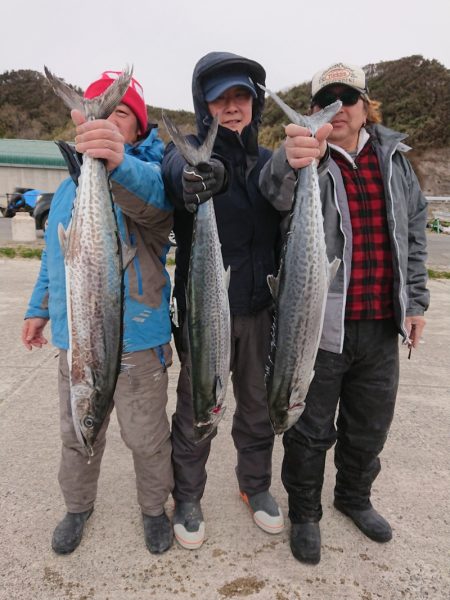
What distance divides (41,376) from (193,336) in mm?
2862

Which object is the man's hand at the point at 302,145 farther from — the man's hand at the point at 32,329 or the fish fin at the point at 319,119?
the man's hand at the point at 32,329

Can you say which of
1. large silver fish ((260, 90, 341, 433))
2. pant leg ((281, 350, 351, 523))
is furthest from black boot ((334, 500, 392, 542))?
large silver fish ((260, 90, 341, 433))

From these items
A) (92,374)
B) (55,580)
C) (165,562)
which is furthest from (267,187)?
(55,580)

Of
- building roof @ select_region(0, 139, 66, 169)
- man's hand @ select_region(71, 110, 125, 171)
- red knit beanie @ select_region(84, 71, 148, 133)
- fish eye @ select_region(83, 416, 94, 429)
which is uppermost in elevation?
building roof @ select_region(0, 139, 66, 169)

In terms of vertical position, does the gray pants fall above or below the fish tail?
below

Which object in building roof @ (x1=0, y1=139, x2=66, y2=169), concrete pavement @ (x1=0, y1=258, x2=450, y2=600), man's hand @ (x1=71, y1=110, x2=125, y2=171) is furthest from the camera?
building roof @ (x1=0, y1=139, x2=66, y2=169)

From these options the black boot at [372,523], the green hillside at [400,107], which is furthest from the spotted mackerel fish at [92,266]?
the green hillside at [400,107]

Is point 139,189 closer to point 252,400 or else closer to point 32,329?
point 32,329

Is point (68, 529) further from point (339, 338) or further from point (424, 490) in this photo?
point (424, 490)

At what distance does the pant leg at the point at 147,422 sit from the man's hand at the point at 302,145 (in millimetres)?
1208

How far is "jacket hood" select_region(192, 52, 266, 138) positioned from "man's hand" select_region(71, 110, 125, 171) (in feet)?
2.35

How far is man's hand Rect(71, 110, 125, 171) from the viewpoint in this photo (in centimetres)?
165

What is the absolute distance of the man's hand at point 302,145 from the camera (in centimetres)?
176

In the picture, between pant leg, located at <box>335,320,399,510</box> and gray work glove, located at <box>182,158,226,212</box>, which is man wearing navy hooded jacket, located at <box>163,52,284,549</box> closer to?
gray work glove, located at <box>182,158,226,212</box>
